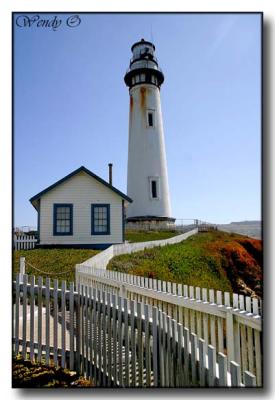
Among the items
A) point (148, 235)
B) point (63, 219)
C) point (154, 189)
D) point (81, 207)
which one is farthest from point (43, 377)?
point (154, 189)

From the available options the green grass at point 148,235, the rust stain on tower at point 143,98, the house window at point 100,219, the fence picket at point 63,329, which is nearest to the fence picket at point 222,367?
the fence picket at point 63,329

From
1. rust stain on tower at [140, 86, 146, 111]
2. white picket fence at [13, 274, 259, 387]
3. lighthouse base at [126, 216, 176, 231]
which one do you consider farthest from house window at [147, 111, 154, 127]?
white picket fence at [13, 274, 259, 387]

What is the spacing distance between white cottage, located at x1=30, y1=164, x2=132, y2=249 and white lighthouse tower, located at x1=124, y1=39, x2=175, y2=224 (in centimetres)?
510

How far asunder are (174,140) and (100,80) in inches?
65.2

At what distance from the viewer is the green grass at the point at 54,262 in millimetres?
6210

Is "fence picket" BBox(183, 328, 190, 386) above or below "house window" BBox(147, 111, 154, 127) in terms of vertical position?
below

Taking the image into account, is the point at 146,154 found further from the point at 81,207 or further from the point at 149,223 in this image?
the point at 81,207

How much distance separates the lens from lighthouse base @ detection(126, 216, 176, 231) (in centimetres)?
1622

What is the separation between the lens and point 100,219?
35.8ft

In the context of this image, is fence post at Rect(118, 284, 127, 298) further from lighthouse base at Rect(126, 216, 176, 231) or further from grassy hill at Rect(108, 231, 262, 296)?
lighthouse base at Rect(126, 216, 176, 231)

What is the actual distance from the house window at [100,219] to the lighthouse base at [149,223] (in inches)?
210

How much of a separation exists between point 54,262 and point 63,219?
3264 millimetres

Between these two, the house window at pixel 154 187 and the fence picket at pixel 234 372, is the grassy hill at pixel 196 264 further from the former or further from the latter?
the house window at pixel 154 187
